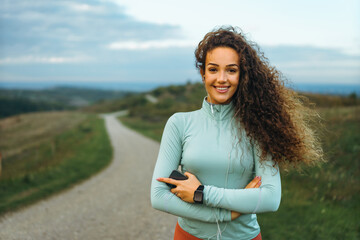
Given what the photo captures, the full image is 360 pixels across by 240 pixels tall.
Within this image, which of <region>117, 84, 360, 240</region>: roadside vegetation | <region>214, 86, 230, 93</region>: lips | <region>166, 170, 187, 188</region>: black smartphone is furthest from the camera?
<region>117, 84, 360, 240</region>: roadside vegetation

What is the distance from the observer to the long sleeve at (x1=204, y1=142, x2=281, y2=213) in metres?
1.88

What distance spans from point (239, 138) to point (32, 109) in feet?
319

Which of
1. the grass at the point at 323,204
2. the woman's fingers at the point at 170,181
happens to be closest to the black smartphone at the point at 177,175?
the woman's fingers at the point at 170,181

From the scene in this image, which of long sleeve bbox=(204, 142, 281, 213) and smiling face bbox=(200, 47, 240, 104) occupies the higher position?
smiling face bbox=(200, 47, 240, 104)

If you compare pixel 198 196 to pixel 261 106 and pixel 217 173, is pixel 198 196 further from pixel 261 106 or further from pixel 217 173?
pixel 261 106

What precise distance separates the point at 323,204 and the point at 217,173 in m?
4.43

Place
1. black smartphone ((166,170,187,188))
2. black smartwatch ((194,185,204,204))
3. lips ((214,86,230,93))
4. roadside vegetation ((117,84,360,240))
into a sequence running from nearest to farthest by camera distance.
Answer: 1. black smartwatch ((194,185,204,204))
2. black smartphone ((166,170,187,188))
3. lips ((214,86,230,93))
4. roadside vegetation ((117,84,360,240))

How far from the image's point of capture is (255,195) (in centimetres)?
192

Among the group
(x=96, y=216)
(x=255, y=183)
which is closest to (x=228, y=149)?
(x=255, y=183)

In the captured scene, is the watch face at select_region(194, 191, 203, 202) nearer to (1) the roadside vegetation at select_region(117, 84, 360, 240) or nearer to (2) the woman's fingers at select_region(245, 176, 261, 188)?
(2) the woman's fingers at select_region(245, 176, 261, 188)

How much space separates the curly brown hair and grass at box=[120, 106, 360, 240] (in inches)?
63.8

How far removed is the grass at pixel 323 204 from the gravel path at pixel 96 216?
204cm

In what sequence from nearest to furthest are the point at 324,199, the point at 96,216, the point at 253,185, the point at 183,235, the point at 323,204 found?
1. the point at 253,185
2. the point at 183,235
3. the point at 323,204
4. the point at 324,199
5. the point at 96,216

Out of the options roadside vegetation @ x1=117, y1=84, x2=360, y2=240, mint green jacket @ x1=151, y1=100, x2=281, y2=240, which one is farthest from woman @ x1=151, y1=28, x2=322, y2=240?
roadside vegetation @ x1=117, y1=84, x2=360, y2=240
